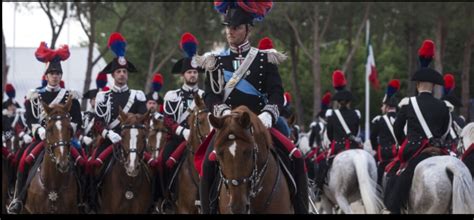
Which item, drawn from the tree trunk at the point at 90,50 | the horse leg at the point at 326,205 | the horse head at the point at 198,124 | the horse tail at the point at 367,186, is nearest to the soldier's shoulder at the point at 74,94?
the horse head at the point at 198,124

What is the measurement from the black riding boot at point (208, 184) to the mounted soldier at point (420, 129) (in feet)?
11.6

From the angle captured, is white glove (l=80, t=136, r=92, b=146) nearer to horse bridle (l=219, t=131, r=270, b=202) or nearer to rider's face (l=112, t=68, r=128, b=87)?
rider's face (l=112, t=68, r=128, b=87)

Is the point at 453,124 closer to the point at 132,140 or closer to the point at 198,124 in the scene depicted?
the point at 198,124

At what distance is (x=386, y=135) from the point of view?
18641 millimetres

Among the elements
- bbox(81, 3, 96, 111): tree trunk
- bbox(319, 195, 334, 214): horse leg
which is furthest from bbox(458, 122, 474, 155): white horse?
bbox(81, 3, 96, 111): tree trunk

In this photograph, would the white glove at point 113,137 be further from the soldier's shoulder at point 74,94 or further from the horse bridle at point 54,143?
the horse bridle at point 54,143

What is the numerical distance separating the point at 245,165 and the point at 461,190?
3.79 meters

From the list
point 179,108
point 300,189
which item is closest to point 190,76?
point 179,108

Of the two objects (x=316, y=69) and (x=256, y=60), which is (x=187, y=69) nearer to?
(x=256, y=60)

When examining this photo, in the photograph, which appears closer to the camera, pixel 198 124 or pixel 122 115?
pixel 198 124

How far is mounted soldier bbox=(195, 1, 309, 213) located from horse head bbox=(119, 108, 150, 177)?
3.94m

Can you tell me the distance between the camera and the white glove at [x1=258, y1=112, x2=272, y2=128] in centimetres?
911

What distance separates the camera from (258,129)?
866 cm

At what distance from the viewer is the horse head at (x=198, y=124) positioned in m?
12.7
